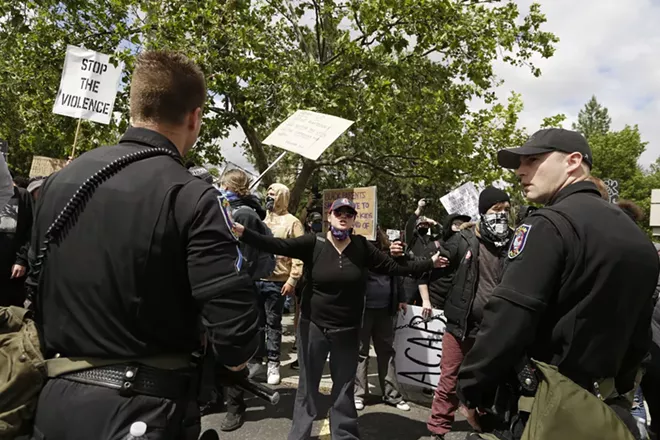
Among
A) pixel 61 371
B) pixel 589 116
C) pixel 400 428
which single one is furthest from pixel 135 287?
pixel 589 116

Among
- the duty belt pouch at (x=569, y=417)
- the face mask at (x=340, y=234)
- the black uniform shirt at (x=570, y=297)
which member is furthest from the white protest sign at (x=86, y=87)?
the duty belt pouch at (x=569, y=417)

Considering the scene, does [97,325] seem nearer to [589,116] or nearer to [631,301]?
[631,301]

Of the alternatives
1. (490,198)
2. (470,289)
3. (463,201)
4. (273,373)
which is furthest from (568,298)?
(463,201)

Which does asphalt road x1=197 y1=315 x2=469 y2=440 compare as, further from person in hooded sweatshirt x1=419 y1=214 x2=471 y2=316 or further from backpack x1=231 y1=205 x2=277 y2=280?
backpack x1=231 y1=205 x2=277 y2=280

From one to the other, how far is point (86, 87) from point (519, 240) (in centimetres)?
588

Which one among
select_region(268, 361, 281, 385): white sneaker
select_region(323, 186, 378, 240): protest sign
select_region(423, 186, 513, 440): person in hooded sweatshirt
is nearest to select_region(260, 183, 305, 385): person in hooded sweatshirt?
select_region(268, 361, 281, 385): white sneaker

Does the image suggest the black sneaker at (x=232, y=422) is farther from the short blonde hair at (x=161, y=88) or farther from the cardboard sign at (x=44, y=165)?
the cardboard sign at (x=44, y=165)

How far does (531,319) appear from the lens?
1816mm

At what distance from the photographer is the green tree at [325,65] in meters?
9.15

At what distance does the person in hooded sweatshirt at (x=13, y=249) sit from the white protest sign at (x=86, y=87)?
1.70 metres

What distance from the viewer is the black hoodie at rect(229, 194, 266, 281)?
4039 mm

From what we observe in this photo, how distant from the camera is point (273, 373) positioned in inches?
205

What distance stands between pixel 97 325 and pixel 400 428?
3.52 meters

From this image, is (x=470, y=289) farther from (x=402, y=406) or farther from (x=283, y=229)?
(x=283, y=229)
